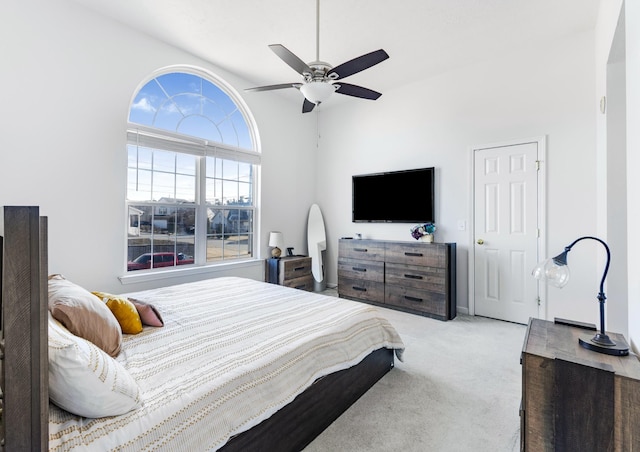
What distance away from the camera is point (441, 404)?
200 centimetres

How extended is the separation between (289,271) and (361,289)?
3.60 feet

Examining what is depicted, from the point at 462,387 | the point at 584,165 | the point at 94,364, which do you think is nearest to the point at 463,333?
the point at 462,387

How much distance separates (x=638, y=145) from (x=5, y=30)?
4.13 meters

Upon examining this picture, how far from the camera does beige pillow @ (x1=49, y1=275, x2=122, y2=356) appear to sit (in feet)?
4.43

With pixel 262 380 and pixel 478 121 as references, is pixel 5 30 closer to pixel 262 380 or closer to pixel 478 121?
pixel 262 380

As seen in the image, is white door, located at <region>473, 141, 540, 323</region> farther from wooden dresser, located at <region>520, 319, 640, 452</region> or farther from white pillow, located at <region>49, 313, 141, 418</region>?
white pillow, located at <region>49, 313, 141, 418</region>

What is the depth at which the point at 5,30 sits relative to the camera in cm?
242

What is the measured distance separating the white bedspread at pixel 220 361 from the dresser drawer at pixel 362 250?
192 centimetres

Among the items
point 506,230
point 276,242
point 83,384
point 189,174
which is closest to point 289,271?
point 276,242

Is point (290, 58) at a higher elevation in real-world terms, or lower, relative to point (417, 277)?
higher

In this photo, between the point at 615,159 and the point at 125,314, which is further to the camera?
the point at 615,159

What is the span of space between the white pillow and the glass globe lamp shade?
172 cm

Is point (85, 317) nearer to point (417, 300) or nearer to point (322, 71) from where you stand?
point (322, 71)

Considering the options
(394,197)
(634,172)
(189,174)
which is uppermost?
(189,174)
